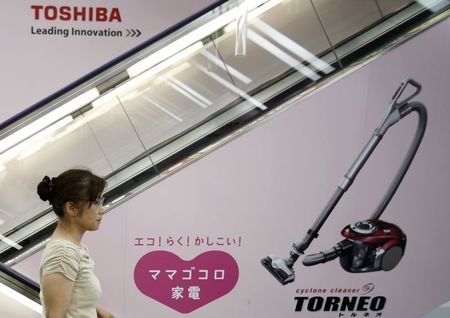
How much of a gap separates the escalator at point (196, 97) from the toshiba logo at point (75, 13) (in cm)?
35

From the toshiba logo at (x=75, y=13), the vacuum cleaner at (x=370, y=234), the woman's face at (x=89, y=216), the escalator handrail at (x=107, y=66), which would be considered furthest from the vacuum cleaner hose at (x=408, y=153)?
the woman's face at (x=89, y=216)

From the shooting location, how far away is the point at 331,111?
388 centimetres

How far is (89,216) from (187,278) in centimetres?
178

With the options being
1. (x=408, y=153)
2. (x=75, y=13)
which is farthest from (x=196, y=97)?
(x=408, y=153)

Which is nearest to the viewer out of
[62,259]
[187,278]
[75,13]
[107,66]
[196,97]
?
[62,259]

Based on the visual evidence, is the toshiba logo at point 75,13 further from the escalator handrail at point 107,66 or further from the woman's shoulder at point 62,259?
the woman's shoulder at point 62,259

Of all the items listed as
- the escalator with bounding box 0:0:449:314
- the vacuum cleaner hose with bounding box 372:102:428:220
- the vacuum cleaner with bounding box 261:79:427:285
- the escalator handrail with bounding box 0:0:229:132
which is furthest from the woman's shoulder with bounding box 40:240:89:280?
the vacuum cleaner hose with bounding box 372:102:428:220

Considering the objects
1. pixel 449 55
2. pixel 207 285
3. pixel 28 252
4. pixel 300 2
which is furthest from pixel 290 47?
pixel 28 252

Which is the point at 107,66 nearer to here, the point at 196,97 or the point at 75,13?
the point at 75,13

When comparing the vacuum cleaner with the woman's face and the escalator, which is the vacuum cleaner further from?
the woman's face

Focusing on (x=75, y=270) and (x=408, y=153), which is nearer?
(x=75, y=270)

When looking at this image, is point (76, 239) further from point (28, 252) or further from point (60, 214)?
point (28, 252)

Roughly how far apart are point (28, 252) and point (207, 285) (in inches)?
43.4

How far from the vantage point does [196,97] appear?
3.85 meters
